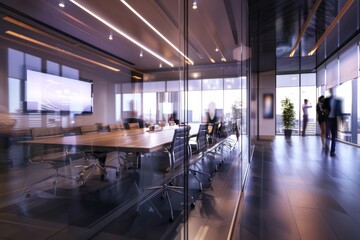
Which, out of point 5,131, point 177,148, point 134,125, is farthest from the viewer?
point 134,125

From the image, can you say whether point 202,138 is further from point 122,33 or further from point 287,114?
point 287,114

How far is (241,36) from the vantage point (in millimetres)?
3787

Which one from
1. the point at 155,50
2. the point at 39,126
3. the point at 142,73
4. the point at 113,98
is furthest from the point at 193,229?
the point at 142,73

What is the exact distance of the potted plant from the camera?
9562 millimetres

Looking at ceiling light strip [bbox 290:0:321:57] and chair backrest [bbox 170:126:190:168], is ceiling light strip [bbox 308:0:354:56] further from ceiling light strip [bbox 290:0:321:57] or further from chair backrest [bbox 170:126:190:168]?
chair backrest [bbox 170:126:190:168]

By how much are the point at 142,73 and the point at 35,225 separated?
568cm

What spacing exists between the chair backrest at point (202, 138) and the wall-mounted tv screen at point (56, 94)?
197 cm

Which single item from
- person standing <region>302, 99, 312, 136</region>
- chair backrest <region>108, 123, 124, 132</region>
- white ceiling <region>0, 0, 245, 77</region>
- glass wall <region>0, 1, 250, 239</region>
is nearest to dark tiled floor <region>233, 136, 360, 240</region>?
glass wall <region>0, 1, 250, 239</region>

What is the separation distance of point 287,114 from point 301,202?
25.9 feet

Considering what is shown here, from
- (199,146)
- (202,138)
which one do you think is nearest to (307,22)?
(202,138)

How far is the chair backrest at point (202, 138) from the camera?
3.02 meters

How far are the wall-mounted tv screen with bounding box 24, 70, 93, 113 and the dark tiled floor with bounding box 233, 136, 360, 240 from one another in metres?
2.64

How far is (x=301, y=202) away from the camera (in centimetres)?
255

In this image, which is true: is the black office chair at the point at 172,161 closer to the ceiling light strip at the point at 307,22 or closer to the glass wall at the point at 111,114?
the glass wall at the point at 111,114
